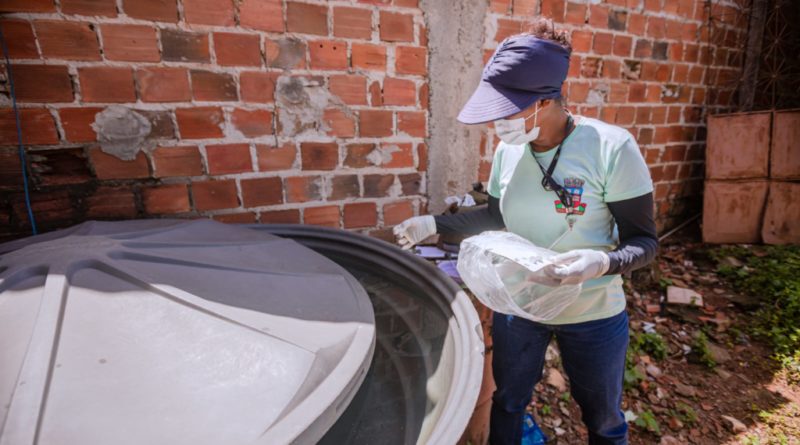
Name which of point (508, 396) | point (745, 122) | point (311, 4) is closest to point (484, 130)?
point (311, 4)

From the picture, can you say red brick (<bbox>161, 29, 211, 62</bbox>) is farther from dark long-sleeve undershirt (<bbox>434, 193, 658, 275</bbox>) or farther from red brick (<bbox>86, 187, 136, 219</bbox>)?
dark long-sleeve undershirt (<bbox>434, 193, 658, 275</bbox>)

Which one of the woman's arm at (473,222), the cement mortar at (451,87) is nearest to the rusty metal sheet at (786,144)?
the cement mortar at (451,87)

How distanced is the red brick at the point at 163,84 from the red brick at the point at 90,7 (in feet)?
0.67

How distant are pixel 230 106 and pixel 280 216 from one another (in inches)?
20.5

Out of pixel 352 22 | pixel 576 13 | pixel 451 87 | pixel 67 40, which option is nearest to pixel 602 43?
pixel 576 13

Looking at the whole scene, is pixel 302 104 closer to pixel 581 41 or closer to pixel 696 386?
pixel 581 41

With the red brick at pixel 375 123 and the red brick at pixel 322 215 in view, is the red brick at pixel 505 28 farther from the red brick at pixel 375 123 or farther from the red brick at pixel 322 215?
the red brick at pixel 322 215

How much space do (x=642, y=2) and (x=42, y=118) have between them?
3312 mm

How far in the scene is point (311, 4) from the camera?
163cm

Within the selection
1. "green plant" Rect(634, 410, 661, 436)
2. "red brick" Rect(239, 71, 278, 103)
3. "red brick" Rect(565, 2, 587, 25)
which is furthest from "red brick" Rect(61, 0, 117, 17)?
"green plant" Rect(634, 410, 661, 436)

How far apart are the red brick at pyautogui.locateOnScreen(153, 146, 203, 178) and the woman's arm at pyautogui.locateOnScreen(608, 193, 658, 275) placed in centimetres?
160

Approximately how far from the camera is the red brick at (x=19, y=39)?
1.27 m

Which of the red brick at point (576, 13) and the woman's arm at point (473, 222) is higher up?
the red brick at point (576, 13)

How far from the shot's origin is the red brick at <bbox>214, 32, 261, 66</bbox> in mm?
1530
